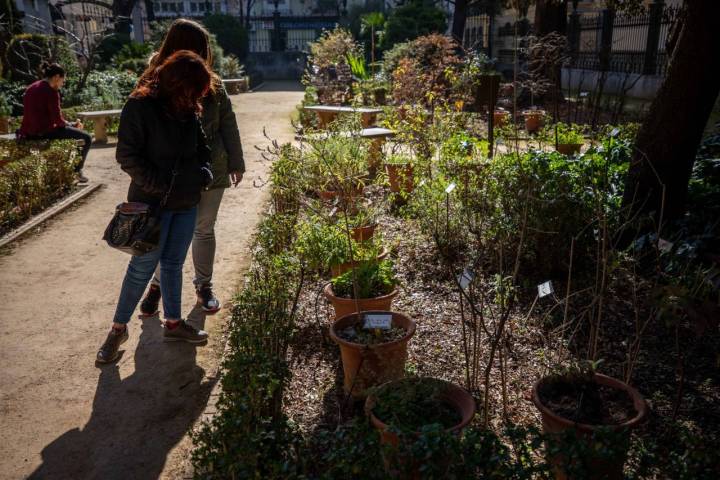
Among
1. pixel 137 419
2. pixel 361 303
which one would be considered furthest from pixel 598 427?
pixel 137 419

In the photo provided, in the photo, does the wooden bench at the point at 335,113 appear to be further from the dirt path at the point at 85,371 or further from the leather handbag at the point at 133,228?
the leather handbag at the point at 133,228

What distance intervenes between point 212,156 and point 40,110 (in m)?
4.92

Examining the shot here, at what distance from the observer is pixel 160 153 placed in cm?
336

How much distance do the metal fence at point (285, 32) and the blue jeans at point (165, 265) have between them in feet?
118

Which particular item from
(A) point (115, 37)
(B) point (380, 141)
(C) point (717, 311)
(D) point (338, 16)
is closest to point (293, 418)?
(C) point (717, 311)

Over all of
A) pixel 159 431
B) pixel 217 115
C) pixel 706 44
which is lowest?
pixel 159 431

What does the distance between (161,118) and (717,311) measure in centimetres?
284

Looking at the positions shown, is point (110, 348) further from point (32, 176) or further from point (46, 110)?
point (46, 110)

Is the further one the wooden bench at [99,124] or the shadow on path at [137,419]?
the wooden bench at [99,124]

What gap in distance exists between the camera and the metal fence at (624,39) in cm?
1436

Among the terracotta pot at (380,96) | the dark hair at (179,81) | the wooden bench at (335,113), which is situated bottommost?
the wooden bench at (335,113)

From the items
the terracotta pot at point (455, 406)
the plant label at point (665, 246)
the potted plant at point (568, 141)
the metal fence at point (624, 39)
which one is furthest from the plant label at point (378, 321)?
the metal fence at point (624, 39)

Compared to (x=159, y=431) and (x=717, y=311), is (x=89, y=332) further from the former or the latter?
(x=717, y=311)

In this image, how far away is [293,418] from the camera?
301 centimetres
